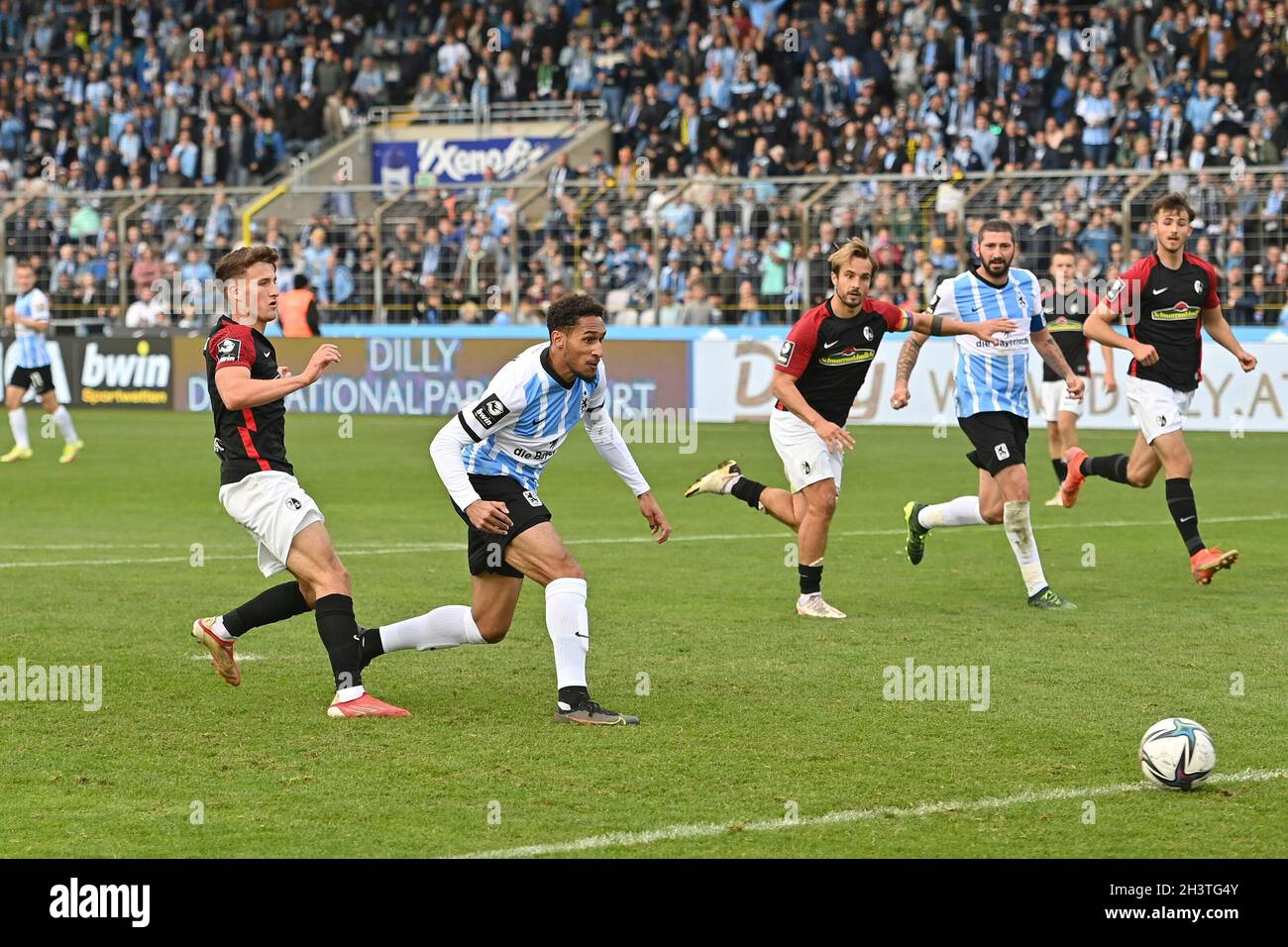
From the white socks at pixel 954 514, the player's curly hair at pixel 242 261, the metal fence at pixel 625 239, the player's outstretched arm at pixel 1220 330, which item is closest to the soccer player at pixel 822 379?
the white socks at pixel 954 514

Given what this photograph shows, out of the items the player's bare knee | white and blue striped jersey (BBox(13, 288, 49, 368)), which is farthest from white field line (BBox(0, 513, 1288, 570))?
white and blue striped jersey (BBox(13, 288, 49, 368))

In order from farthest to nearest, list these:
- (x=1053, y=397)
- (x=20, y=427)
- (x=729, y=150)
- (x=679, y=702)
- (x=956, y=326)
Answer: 1. (x=729, y=150)
2. (x=20, y=427)
3. (x=1053, y=397)
4. (x=956, y=326)
5. (x=679, y=702)

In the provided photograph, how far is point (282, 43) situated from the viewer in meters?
38.4

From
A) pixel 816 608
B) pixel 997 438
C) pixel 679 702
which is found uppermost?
pixel 997 438

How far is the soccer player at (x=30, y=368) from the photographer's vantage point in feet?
66.8

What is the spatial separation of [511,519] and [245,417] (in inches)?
48.9

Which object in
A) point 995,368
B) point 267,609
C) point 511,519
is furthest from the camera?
point 995,368

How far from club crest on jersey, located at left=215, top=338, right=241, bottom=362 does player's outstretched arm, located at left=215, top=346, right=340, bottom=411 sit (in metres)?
0.03

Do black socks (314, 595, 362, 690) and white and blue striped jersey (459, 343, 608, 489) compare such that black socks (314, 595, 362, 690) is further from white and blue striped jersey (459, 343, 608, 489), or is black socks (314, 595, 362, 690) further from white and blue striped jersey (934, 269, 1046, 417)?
→ white and blue striped jersey (934, 269, 1046, 417)

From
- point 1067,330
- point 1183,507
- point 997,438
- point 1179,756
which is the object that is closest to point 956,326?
point 997,438

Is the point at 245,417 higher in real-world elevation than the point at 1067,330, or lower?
higher

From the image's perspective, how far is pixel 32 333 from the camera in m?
20.9

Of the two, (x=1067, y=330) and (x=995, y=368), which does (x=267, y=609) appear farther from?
(x=1067, y=330)
